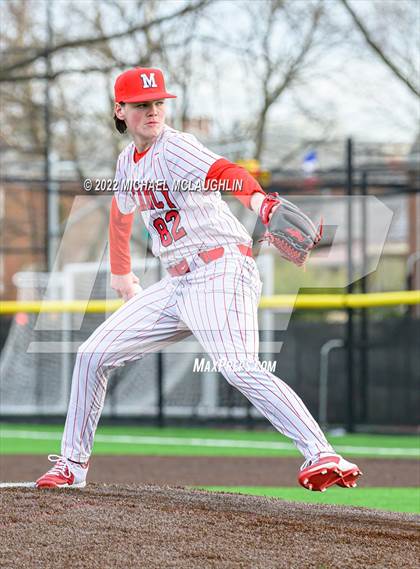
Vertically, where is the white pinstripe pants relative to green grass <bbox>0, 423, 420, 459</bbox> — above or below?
above

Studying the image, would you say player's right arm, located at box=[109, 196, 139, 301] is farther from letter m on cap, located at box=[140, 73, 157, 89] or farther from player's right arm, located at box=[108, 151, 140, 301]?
letter m on cap, located at box=[140, 73, 157, 89]

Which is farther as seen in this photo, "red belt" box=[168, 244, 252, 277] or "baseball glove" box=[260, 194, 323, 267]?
"red belt" box=[168, 244, 252, 277]

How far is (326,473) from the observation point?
4988 millimetres

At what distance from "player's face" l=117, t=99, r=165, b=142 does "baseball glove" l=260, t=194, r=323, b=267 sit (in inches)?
31.3

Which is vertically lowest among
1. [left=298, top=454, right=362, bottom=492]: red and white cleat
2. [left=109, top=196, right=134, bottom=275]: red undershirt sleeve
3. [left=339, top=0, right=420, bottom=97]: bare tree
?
[left=298, top=454, right=362, bottom=492]: red and white cleat

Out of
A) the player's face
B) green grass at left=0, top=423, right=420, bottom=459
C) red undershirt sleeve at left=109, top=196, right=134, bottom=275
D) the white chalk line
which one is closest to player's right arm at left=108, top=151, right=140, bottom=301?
red undershirt sleeve at left=109, top=196, right=134, bottom=275

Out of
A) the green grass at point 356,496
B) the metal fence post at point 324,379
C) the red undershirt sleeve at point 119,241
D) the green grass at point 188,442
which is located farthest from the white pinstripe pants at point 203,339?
the metal fence post at point 324,379

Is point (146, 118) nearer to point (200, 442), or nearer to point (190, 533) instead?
point (190, 533)

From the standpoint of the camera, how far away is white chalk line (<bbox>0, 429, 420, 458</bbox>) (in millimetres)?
10716

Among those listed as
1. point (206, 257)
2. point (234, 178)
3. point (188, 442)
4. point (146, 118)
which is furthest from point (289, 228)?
point (188, 442)

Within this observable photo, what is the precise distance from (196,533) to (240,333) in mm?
1030

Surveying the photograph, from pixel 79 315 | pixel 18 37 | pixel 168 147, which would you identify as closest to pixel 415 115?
pixel 18 37

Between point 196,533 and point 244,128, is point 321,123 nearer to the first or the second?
point 244,128

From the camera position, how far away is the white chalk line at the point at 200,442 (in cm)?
1072
